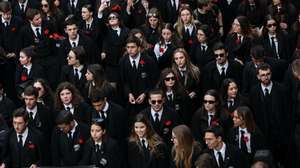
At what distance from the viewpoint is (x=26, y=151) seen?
13.0 meters

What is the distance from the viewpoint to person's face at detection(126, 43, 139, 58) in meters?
14.9

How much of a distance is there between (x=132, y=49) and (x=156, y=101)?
1.68 metres

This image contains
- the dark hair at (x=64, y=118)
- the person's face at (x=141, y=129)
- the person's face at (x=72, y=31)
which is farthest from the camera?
the person's face at (x=72, y=31)

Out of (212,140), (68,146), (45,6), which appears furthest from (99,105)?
(45,6)

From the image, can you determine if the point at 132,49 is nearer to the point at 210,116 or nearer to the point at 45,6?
the point at 210,116

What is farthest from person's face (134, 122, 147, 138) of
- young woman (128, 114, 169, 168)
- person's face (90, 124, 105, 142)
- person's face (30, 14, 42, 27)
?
Result: person's face (30, 14, 42, 27)

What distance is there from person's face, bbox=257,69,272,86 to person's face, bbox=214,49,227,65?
3.19 feet

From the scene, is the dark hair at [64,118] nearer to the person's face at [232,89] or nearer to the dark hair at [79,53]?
the dark hair at [79,53]

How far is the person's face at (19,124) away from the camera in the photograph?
12.9 meters

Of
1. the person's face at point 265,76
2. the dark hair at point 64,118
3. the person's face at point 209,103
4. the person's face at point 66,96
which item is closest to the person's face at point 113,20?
the person's face at point 66,96

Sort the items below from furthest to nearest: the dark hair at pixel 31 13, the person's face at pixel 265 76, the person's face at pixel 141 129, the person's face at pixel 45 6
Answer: the person's face at pixel 45 6 → the dark hair at pixel 31 13 → the person's face at pixel 265 76 → the person's face at pixel 141 129

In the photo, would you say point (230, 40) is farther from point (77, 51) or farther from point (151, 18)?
point (77, 51)

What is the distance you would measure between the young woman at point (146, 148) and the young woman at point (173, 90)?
132 cm

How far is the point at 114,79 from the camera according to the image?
1579 cm
